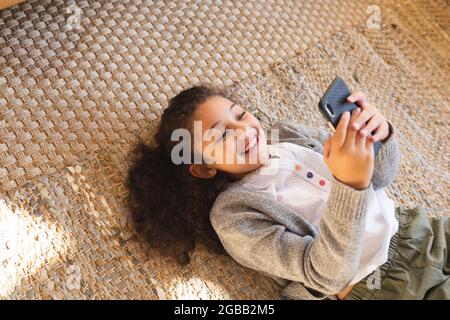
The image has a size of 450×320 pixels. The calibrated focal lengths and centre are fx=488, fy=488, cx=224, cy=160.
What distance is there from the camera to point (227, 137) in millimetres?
839

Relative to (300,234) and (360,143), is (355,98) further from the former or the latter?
(300,234)

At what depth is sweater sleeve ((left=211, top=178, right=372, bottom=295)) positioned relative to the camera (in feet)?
2.28

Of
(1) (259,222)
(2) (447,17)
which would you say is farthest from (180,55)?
(2) (447,17)

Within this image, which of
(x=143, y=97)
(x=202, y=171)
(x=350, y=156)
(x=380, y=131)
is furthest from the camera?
(x=143, y=97)

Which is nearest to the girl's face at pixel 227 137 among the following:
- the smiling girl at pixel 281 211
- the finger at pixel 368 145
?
the smiling girl at pixel 281 211

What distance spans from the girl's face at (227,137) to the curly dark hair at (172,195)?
30 mm

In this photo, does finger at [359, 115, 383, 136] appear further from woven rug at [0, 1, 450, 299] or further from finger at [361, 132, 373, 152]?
woven rug at [0, 1, 450, 299]

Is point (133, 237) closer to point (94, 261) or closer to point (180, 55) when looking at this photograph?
point (94, 261)

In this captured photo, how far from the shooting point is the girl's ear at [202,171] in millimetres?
909

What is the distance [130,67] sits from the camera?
104 centimetres

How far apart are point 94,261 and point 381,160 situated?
0.53 m

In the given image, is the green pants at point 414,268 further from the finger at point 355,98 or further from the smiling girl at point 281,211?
the finger at point 355,98

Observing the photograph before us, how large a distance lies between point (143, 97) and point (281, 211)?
1.28 feet

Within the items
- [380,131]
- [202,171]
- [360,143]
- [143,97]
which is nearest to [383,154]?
[380,131]
